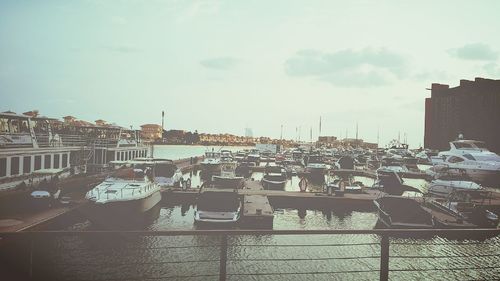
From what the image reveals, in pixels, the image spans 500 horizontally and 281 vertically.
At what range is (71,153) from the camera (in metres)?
36.9

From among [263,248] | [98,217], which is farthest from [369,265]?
[98,217]

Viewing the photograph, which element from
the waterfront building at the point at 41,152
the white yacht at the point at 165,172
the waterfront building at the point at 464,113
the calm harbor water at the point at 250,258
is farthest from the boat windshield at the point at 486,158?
the waterfront building at the point at 41,152

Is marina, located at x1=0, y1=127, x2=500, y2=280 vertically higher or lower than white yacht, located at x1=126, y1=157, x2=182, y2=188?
lower

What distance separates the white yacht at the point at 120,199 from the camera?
19.0m

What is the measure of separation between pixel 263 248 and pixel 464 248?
10465mm

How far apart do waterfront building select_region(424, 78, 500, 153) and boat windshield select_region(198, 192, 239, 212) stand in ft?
199

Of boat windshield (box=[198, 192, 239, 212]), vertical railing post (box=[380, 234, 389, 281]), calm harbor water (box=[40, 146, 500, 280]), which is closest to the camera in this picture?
vertical railing post (box=[380, 234, 389, 281])

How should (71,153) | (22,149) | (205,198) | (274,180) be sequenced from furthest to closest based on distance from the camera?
(71,153) < (274,180) < (22,149) < (205,198)

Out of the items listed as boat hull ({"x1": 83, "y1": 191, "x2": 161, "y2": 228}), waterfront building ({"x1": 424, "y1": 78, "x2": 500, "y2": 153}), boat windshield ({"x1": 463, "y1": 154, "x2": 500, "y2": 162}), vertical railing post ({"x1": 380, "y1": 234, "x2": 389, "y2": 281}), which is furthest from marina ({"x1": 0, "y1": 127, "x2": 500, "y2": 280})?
waterfront building ({"x1": 424, "y1": 78, "x2": 500, "y2": 153})

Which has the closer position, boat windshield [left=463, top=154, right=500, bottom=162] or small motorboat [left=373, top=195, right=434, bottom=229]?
small motorboat [left=373, top=195, right=434, bottom=229]

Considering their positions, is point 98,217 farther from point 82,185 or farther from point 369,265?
point 369,265

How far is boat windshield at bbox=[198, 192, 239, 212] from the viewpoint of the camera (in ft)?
65.6

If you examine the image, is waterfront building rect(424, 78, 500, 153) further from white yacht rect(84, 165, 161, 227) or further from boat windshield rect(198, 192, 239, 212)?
white yacht rect(84, 165, 161, 227)

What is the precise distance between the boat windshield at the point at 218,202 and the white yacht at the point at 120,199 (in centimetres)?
377
